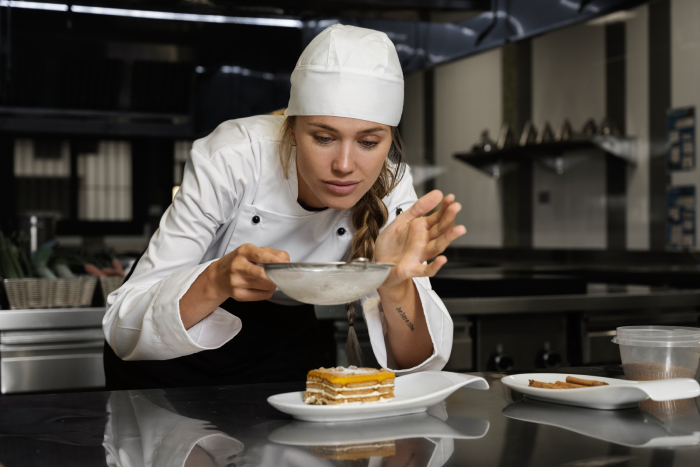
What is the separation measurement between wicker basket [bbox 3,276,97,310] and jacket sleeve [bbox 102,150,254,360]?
1.16 meters

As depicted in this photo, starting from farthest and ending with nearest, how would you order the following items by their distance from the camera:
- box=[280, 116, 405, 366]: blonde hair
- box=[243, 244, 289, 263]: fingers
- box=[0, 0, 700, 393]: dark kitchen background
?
1. box=[0, 0, 700, 393]: dark kitchen background
2. box=[280, 116, 405, 366]: blonde hair
3. box=[243, 244, 289, 263]: fingers

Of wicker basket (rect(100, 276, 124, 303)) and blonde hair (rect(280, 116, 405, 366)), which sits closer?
blonde hair (rect(280, 116, 405, 366))

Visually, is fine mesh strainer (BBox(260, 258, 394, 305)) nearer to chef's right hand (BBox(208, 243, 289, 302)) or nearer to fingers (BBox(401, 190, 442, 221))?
chef's right hand (BBox(208, 243, 289, 302))

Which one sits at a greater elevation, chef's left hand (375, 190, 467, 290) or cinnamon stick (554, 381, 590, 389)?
chef's left hand (375, 190, 467, 290)

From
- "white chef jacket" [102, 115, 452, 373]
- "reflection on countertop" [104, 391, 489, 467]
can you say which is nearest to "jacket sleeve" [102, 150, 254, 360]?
"white chef jacket" [102, 115, 452, 373]

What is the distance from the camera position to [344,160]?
43.6 inches

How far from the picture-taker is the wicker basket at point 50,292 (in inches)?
88.8

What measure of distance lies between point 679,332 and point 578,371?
0.24m

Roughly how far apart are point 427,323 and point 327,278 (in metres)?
0.42

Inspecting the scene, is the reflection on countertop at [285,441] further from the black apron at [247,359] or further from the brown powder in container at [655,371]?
the black apron at [247,359]

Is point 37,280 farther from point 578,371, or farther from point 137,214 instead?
point 137,214

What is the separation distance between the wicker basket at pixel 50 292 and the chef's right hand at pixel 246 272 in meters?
1.43

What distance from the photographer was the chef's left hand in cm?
98

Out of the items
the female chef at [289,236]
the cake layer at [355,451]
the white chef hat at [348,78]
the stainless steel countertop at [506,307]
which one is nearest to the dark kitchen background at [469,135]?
the stainless steel countertop at [506,307]
